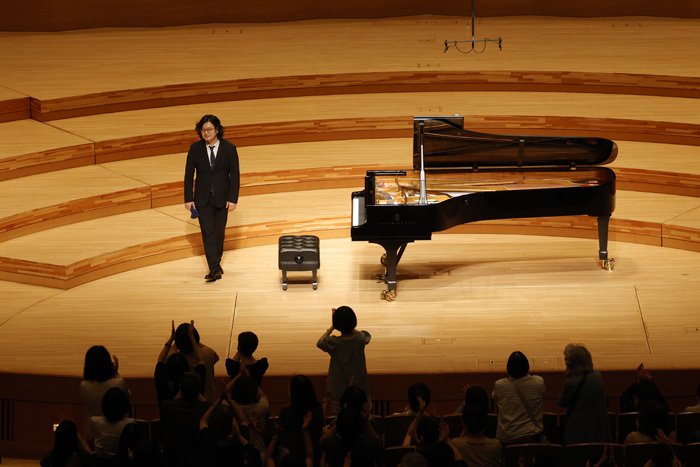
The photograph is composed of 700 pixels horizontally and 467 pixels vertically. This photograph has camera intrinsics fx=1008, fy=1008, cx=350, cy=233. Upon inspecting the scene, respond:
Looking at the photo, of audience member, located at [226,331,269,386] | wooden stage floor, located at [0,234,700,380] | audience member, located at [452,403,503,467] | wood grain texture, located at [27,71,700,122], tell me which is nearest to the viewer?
audience member, located at [452,403,503,467]

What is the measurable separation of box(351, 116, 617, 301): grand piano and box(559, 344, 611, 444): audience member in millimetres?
1982

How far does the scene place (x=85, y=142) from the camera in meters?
7.27

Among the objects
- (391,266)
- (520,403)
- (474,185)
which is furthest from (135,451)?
(474,185)

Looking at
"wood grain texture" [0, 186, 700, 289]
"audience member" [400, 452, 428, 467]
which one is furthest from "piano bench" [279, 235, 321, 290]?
"audience member" [400, 452, 428, 467]

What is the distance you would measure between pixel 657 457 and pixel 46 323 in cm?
352

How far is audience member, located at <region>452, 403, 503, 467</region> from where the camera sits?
10.8 ft

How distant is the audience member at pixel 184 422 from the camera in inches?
132

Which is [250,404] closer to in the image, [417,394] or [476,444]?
[417,394]

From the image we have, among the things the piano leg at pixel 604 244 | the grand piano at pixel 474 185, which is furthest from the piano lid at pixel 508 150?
the piano leg at pixel 604 244

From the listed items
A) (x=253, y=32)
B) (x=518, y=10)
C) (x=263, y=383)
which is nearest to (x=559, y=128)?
(x=518, y=10)

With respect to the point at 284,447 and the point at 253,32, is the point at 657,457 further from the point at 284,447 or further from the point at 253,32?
the point at 253,32

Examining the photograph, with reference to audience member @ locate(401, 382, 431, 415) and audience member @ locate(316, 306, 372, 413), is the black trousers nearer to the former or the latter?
audience member @ locate(316, 306, 372, 413)

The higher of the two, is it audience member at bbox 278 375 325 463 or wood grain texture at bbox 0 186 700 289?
wood grain texture at bbox 0 186 700 289

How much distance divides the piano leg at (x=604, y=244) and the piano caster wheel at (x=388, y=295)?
52.2 inches
